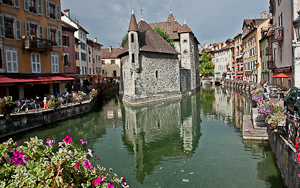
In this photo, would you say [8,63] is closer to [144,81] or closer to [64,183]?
[144,81]

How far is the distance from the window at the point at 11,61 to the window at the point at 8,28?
1207 mm

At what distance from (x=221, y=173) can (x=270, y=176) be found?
162 centimetres

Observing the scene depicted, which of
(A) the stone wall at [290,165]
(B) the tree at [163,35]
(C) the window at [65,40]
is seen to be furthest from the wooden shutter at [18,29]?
(B) the tree at [163,35]

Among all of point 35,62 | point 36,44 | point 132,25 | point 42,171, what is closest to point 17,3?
point 36,44

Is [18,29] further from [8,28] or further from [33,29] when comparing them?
[33,29]

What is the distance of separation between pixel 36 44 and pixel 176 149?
14653 millimetres

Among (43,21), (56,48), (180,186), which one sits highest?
(43,21)

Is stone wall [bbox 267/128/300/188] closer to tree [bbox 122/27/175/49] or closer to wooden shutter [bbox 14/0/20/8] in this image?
wooden shutter [bbox 14/0/20/8]

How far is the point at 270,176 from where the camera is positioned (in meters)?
7.84

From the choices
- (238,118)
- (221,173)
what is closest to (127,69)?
(238,118)

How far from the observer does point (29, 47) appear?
18.1m

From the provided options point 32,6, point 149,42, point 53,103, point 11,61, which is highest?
point 32,6

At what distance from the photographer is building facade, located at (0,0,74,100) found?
673 inches

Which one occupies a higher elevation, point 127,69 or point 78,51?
point 78,51
